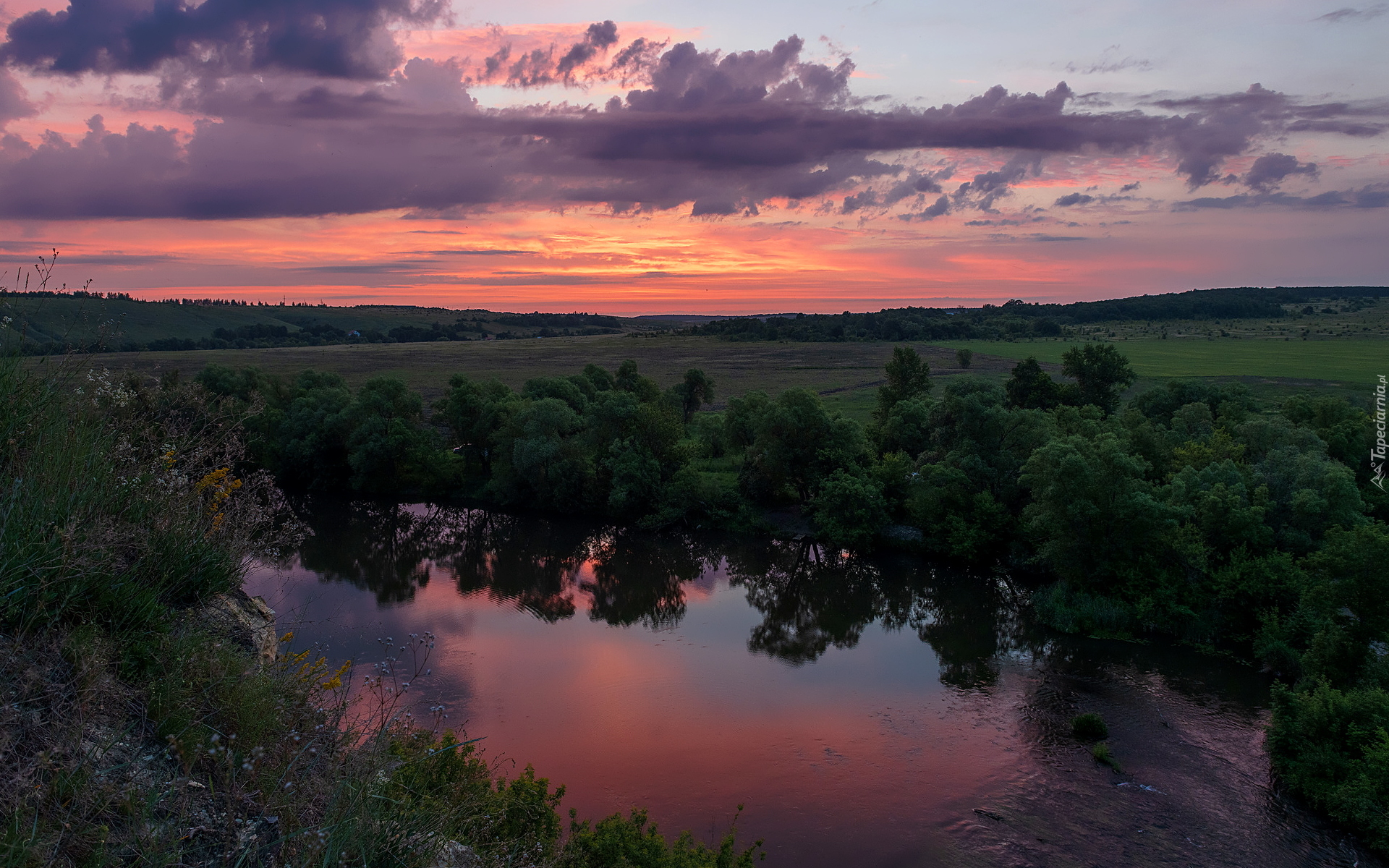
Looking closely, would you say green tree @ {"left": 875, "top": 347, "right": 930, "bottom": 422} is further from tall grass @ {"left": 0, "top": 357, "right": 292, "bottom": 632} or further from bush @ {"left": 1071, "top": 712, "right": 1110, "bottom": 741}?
tall grass @ {"left": 0, "top": 357, "right": 292, "bottom": 632}

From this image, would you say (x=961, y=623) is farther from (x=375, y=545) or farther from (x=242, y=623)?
(x=375, y=545)

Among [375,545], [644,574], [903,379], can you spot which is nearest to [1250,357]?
[903,379]

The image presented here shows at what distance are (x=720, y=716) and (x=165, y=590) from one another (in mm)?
16394

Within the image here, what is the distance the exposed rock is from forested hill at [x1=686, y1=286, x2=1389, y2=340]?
4981 inches

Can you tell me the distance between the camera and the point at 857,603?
31422mm

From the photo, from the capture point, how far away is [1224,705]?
22047mm

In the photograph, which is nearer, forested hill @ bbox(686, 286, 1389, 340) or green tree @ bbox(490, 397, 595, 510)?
green tree @ bbox(490, 397, 595, 510)

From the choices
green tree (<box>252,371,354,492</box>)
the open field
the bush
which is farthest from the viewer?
the open field

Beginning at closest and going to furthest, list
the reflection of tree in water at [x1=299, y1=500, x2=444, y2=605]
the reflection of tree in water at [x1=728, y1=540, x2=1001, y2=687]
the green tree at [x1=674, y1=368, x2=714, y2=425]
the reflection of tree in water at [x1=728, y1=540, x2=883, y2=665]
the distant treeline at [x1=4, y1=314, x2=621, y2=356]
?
the reflection of tree in water at [x1=728, y1=540, x2=1001, y2=687] < the reflection of tree in water at [x1=728, y1=540, x2=883, y2=665] < the reflection of tree in water at [x1=299, y1=500, x2=444, y2=605] < the green tree at [x1=674, y1=368, x2=714, y2=425] < the distant treeline at [x1=4, y1=314, x2=621, y2=356]

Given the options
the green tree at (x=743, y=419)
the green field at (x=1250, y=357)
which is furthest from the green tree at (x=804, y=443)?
the green field at (x=1250, y=357)

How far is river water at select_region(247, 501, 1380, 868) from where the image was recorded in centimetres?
1656

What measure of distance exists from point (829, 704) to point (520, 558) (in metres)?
18.9

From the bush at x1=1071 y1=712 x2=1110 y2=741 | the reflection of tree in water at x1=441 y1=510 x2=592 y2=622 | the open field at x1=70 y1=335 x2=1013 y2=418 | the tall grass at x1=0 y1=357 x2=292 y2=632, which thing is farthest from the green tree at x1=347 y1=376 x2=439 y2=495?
the tall grass at x1=0 y1=357 x2=292 y2=632

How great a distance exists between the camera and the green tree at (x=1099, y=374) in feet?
167
